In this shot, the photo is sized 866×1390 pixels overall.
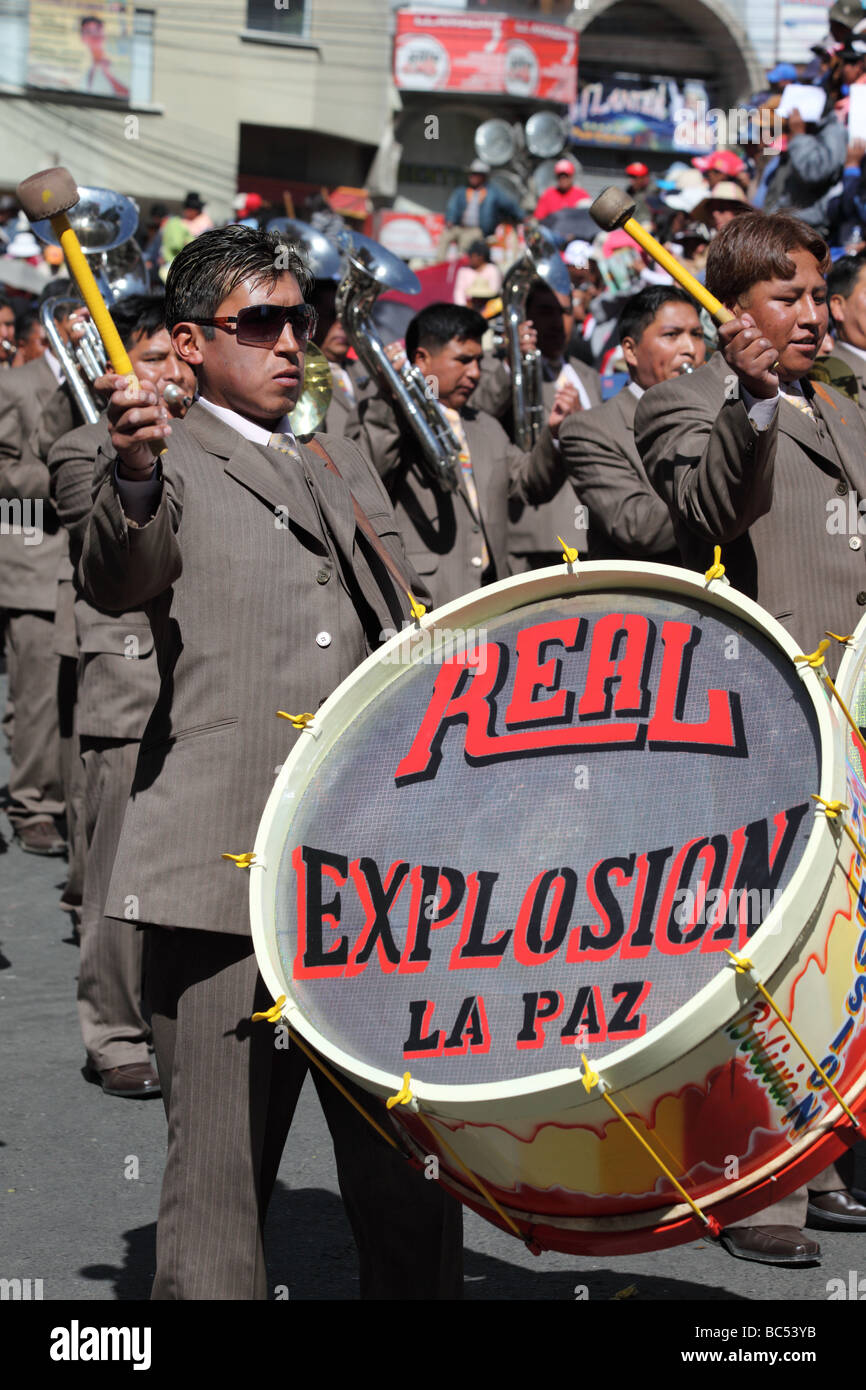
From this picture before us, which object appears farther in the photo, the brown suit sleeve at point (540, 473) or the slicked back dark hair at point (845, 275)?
the brown suit sleeve at point (540, 473)

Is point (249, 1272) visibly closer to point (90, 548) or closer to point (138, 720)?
point (90, 548)

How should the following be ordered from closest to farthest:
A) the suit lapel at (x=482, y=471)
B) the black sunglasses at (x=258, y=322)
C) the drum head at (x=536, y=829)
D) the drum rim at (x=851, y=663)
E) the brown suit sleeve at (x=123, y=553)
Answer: the drum head at (x=536, y=829) → the brown suit sleeve at (x=123, y=553) → the drum rim at (x=851, y=663) → the black sunglasses at (x=258, y=322) → the suit lapel at (x=482, y=471)

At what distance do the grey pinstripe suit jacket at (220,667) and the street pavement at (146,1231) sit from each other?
90cm

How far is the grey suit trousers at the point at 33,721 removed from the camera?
7535 mm

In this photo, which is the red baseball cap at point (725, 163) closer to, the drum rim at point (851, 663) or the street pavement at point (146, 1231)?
the street pavement at point (146, 1231)

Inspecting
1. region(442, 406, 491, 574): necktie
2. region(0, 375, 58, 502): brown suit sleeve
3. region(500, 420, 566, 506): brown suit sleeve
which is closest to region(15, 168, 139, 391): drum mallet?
region(500, 420, 566, 506): brown suit sleeve

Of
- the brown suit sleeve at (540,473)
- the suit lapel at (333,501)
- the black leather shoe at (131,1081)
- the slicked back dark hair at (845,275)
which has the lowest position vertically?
the black leather shoe at (131,1081)

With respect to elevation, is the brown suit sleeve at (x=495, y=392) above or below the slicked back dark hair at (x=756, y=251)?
below

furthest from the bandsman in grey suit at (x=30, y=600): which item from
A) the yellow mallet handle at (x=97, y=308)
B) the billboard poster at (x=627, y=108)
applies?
the billboard poster at (x=627, y=108)

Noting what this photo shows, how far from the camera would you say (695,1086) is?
2174 mm

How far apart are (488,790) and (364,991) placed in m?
0.33

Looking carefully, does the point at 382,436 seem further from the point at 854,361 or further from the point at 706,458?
the point at 706,458

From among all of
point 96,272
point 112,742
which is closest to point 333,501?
point 112,742

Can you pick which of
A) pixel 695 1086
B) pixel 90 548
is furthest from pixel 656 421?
pixel 695 1086
